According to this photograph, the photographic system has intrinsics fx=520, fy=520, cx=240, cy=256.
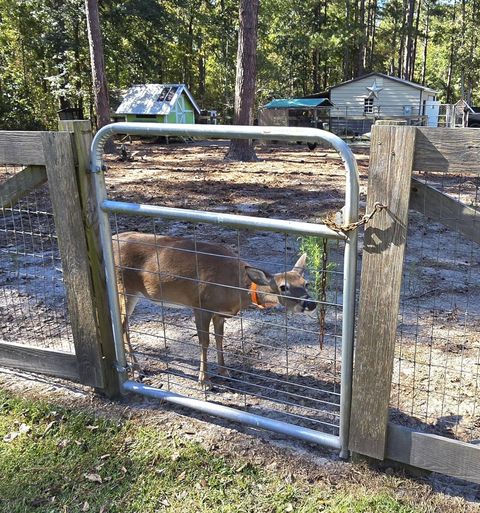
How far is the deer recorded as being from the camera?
355cm

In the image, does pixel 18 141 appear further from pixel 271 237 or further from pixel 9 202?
pixel 271 237

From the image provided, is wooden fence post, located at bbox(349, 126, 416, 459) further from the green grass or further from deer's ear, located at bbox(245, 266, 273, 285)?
deer's ear, located at bbox(245, 266, 273, 285)

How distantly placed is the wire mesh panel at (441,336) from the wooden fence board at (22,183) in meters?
2.24

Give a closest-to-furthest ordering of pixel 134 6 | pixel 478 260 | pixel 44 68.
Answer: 1. pixel 478 260
2. pixel 134 6
3. pixel 44 68

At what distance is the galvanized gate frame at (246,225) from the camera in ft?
7.93

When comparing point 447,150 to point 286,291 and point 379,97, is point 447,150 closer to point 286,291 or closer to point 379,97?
point 286,291

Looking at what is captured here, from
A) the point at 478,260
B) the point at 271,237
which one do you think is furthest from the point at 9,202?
the point at 478,260

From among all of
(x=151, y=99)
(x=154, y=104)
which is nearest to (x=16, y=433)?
(x=154, y=104)

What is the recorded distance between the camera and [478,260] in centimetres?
646

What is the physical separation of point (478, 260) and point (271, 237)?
8.70ft

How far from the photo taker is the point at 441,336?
14.3ft

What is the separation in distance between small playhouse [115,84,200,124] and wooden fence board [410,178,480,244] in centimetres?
2368

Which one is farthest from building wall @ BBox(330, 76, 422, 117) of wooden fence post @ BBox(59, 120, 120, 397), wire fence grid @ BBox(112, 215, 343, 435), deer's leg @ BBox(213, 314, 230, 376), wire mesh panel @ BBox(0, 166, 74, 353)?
wooden fence post @ BBox(59, 120, 120, 397)

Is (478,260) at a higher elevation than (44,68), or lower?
lower
